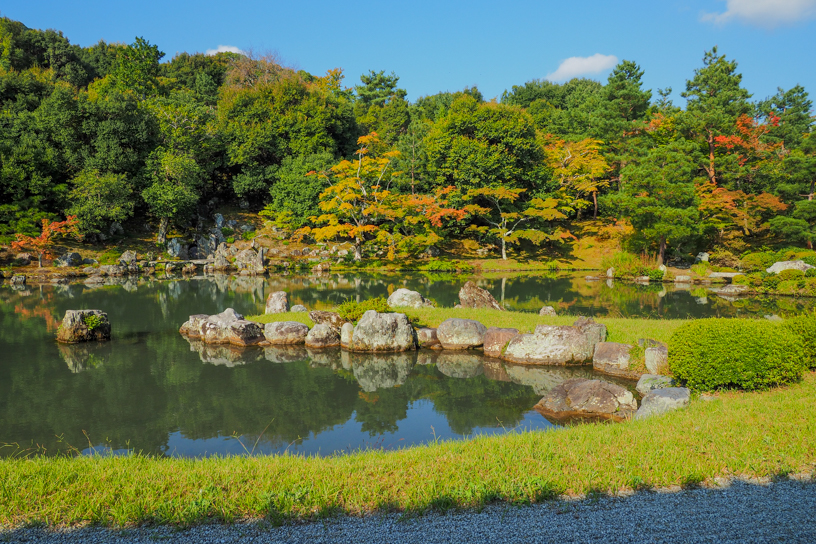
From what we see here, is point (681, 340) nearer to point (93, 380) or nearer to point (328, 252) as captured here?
point (93, 380)

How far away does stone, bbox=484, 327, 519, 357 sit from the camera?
419 inches

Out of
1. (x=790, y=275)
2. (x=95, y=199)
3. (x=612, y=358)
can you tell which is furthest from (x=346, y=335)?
(x=95, y=199)

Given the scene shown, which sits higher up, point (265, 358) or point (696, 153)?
point (696, 153)

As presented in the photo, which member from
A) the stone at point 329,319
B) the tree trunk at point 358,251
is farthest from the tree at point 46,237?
the stone at point 329,319

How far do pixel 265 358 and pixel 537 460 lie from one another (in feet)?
24.9

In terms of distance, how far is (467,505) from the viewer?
3834mm

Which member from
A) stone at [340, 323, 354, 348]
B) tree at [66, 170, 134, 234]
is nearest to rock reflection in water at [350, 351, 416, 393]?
stone at [340, 323, 354, 348]

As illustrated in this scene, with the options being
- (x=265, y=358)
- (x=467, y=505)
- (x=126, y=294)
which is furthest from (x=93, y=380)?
(x=126, y=294)

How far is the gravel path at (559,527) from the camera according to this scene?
11.0 feet

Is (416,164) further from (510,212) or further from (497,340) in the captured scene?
(497,340)

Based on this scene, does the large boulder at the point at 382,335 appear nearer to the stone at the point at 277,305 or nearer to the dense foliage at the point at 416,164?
the stone at the point at 277,305

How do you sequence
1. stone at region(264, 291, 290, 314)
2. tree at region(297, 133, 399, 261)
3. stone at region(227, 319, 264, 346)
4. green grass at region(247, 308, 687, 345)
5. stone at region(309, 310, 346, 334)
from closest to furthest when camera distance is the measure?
green grass at region(247, 308, 687, 345) < stone at region(227, 319, 264, 346) < stone at region(309, 310, 346, 334) < stone at region(264, 291, 290, 314) < tree at region(297, 133, 399, 261)

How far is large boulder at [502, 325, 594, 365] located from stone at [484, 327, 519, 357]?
301 mm

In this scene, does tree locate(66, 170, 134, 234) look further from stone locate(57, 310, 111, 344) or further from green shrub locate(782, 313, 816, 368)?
green shrub locate(782, 313, 816, 368)
